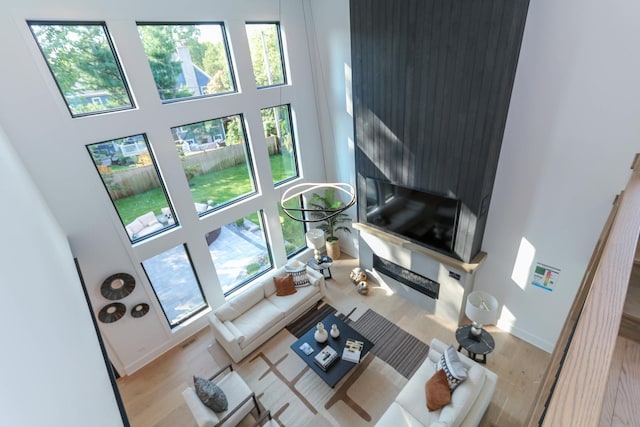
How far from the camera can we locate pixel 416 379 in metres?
3.94

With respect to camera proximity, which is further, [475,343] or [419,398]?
[475,343]

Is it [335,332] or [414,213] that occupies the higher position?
[414,213]

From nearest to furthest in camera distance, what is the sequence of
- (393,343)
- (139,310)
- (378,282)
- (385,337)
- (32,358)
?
(32,358)
(139,310)
(393,343)
(385,337)
(378,282)

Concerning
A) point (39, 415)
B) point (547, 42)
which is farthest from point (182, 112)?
point (547, 42)

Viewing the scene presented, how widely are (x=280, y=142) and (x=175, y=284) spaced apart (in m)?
3.36

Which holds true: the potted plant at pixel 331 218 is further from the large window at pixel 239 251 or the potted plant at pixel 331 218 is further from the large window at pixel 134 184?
the large window at pixel 134 184

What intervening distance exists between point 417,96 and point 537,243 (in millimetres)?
2722

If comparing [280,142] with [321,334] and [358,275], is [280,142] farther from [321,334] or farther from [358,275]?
[321,334]

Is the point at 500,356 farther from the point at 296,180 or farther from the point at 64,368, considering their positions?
the point at 64,368

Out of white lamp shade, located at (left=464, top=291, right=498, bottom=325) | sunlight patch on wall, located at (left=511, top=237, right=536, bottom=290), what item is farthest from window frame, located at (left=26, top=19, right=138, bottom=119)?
sunlight patch on wall, located at (left=511, top=237, right=536, bottom=290)

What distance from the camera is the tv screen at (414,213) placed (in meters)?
4.73

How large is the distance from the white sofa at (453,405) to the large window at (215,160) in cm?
427

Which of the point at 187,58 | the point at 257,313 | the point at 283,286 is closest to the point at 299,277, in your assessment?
the point at 283,286

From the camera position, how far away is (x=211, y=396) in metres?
3.68
